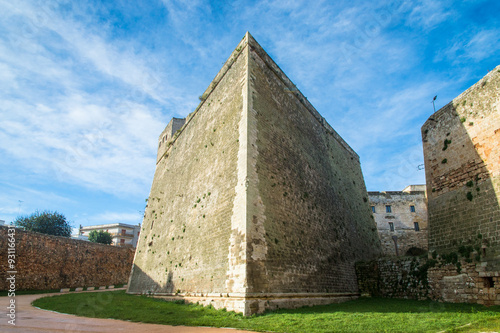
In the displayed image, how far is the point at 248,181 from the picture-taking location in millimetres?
9258

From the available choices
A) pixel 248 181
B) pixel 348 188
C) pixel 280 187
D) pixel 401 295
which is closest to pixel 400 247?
pixel 348 188

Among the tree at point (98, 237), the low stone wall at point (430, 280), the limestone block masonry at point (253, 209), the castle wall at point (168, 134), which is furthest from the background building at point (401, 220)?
the tree at point (98, 237)

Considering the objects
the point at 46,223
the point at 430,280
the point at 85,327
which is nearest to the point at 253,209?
the point at 85,327

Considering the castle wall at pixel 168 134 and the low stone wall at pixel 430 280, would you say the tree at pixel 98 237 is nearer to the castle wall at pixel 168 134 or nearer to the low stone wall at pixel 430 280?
the castle wall at pixel 168 134

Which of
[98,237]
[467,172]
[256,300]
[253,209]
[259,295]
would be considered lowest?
[256,300]

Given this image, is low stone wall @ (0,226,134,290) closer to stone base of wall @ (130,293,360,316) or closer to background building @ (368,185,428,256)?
stone base of wall @ (130,293,360,316)

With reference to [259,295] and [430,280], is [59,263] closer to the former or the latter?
[259,295]

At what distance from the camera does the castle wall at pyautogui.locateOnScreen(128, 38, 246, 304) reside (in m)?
9.81

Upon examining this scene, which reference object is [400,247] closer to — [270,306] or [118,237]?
[270,306]

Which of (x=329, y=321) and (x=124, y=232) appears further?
(x=124, y=232)

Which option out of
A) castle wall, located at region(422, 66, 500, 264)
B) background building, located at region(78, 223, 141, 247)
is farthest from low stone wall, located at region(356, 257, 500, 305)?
background building, located at region(78, 223, 141, 247)

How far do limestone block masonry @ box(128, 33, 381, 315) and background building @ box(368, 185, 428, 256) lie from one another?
1356 centimetres

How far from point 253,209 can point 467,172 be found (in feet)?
25.9

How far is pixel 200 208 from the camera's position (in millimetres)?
11984
